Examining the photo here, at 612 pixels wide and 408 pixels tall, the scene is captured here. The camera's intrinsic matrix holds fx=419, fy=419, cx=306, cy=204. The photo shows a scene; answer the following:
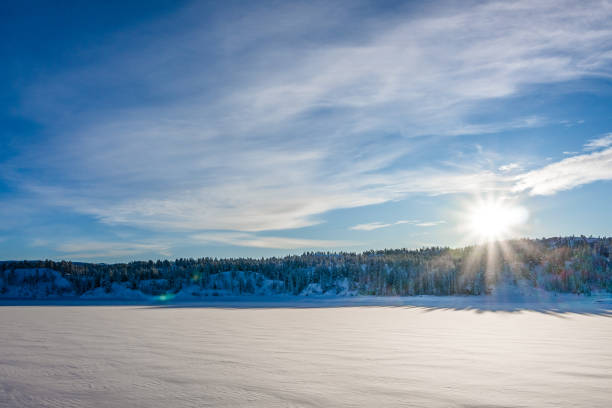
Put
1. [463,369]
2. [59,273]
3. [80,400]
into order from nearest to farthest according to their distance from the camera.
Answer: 1. [80,400]
2. [463,369]
3. [59,273]

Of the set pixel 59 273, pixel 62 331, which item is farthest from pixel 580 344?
pixel 59 273

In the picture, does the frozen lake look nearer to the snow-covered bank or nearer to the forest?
the snow-covered bank

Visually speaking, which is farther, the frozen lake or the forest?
the forest

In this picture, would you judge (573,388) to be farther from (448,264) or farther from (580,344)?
(448,264)

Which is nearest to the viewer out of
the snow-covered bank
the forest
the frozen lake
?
the frozen lake

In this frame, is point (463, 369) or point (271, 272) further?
point (271, 272)

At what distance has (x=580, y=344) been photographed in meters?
8.77

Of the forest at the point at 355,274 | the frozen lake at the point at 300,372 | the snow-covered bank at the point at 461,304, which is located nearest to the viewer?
the frozen lake at the point at 300,372

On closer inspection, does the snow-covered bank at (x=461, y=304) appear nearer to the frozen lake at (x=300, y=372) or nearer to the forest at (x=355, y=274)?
the forest at (x=355, y=274)

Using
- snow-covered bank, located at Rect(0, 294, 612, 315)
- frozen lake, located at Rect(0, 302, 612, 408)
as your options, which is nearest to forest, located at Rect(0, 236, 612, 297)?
snow-covered bank, located at Rect(0, 294, 612, 315)

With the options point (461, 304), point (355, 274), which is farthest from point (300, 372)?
point (355, 274)

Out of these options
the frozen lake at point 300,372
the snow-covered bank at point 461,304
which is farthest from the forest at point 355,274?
the frozen lake at point 300,372

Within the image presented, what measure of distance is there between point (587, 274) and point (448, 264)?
17.0 metres

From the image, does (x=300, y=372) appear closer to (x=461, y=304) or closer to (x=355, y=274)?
(x=461, y=304)
